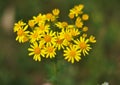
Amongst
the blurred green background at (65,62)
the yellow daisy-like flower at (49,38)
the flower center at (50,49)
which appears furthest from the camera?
the blurred green background at (65,62)

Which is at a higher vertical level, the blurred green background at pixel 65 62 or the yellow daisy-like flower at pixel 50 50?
the blurred green background at pixel 65 62

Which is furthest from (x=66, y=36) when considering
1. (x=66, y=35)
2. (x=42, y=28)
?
(x=42, y=28)

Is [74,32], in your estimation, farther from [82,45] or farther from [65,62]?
[65,62]

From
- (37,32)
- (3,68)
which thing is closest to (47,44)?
(37,32)

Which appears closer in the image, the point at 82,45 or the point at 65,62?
the point at 82,45

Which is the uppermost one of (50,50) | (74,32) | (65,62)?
(65,62)

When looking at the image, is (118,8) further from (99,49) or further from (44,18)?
(44,18)

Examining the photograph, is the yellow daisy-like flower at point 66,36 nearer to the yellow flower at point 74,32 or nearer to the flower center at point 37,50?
the yellow flower at point 74,32

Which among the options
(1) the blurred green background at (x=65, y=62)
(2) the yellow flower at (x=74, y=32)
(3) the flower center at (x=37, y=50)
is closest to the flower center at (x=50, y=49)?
(3) the flower center at (x=37, y=50)

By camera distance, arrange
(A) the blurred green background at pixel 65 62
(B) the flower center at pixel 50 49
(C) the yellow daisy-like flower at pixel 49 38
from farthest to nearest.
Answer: (A) the blurred green background at pixel 65 62, (C) the yellow daisy-like flower at pixel 49 38, (B) the flower center at pixel 50 49
